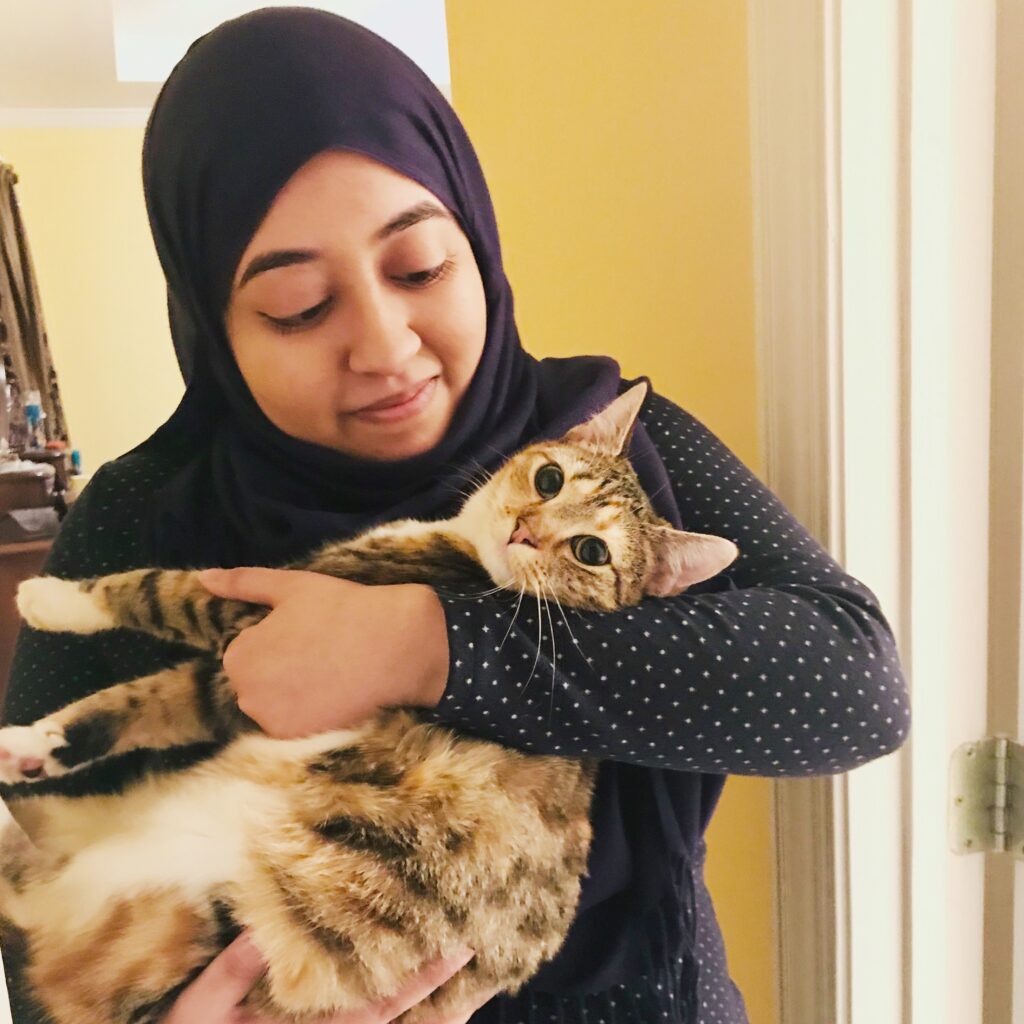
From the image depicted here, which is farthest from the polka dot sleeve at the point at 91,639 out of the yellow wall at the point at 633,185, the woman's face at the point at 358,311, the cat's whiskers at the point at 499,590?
the yellow wall at the point at 633,185

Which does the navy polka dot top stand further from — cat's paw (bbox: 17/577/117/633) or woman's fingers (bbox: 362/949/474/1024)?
woman's fingers (bbox: 362/949/474/1024)

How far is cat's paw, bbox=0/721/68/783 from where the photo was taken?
0.66m

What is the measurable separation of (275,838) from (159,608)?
0.69 feet

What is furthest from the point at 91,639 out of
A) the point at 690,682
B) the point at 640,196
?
the point at 640,196

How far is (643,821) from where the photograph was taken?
2.67 ft

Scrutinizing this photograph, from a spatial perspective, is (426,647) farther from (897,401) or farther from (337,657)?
(897,401)

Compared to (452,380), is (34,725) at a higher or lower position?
lower

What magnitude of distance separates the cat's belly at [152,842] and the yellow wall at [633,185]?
58cm

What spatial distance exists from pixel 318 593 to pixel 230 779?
169 mm

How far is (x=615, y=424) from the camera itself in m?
0.86

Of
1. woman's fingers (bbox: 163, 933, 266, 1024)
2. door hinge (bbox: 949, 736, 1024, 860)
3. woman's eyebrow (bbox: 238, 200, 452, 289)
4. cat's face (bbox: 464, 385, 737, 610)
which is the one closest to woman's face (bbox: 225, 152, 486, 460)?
woman's eyebrow (bbox: 238, 200, 452, 289)

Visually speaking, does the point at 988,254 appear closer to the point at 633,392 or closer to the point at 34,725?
the point at 633,392

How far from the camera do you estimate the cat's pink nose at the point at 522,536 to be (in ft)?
2.75

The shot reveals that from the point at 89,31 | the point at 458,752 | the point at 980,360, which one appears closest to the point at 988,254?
the point at 980,360
